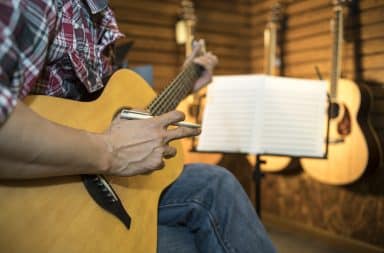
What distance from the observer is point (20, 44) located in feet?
1.86

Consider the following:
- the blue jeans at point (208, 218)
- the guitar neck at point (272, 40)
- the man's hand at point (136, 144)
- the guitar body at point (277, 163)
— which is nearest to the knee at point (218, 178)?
the blue jeans at point (208, 218)

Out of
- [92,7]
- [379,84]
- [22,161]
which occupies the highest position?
[92,7]

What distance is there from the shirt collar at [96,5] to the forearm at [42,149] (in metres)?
0.34

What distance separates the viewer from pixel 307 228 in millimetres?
2338

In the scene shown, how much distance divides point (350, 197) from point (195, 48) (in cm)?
124

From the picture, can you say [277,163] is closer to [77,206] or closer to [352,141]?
[352,141]

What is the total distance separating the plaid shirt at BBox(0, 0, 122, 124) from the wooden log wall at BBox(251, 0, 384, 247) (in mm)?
1471

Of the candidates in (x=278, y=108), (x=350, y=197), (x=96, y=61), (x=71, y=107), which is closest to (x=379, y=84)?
(x=350, y=197)

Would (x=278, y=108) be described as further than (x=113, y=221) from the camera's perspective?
Yes

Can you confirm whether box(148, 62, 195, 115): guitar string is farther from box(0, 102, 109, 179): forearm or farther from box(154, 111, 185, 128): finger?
box(0, 102, 109, 179): forearm

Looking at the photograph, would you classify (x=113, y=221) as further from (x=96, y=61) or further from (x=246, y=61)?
(x=246, y=61)

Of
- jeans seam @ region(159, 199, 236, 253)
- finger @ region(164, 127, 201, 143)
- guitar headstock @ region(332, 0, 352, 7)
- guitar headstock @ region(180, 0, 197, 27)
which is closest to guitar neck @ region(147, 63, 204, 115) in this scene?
finger @ region(164, 127, 201, 143)

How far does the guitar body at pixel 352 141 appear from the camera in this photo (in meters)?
1.83

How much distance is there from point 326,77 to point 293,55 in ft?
0.97
